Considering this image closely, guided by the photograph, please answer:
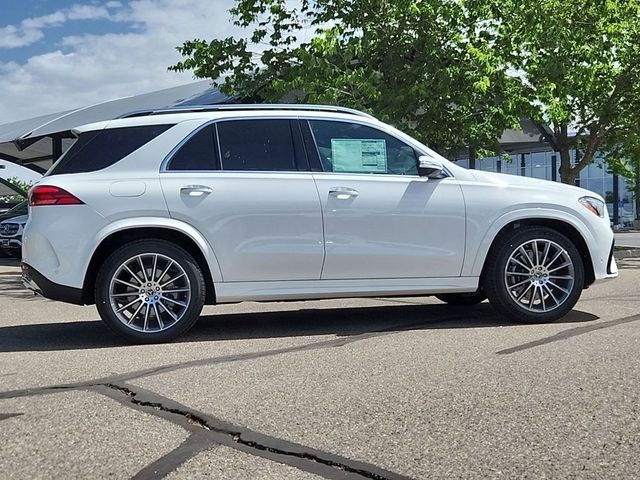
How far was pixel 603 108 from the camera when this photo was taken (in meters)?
20.2

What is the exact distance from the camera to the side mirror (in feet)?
20.8

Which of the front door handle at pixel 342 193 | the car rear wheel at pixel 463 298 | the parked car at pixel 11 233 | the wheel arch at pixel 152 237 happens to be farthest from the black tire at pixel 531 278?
the parked car at pixel 11 233

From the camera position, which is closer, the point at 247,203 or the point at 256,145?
the point at 247,203

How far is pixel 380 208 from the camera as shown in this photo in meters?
6.29

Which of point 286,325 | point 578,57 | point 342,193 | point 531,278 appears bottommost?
point 286,325

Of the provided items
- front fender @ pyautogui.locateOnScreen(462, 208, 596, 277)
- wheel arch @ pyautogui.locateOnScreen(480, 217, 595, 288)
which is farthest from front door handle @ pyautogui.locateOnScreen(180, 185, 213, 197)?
wheel arch @ pyautogui.locateOnScreen(480, 217, 595, 288)

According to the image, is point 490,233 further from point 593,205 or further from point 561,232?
point 593,205

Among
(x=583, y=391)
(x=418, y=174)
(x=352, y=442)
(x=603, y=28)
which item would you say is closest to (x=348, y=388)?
(x=352, y=442)

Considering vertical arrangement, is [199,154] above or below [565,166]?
above

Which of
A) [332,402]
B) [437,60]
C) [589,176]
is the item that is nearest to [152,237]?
[332,402]

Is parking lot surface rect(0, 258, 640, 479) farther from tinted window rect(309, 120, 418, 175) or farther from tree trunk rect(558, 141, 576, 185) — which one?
tree trunk rect(558, 141, 576, 185)

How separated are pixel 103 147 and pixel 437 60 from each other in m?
11.1

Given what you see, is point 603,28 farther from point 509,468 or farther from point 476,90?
point 509,468

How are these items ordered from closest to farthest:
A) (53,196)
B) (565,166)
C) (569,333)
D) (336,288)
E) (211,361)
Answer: (211,361), (53,196), (569,333), (336,288), (565,166)
